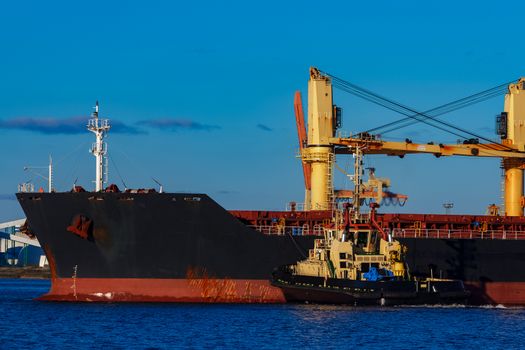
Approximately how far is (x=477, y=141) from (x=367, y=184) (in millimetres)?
6160

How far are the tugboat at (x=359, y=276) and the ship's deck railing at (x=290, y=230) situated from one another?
7.59ft

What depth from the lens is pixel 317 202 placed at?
50.4 m

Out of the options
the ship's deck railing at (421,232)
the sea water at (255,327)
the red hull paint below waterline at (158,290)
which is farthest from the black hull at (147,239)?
the ship's deck railing at (421,232)

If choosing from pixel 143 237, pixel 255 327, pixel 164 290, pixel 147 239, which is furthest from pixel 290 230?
pixel 255 327

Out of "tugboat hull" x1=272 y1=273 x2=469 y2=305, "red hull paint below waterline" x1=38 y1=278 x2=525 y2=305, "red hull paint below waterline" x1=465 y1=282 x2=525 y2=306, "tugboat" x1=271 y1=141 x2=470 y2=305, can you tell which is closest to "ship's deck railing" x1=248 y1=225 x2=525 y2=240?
"tugboat" x1=271 y1=141 x2=470 y2=305

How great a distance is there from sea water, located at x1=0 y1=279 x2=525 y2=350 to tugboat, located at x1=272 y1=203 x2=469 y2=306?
0.51 m

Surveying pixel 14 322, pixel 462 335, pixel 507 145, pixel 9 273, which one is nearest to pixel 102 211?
pixel 14 322

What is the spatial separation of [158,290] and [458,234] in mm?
13553

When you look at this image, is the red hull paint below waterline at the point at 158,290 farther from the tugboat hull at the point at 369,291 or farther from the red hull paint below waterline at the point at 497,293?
the red hull paint below waterline at the point at 497,293

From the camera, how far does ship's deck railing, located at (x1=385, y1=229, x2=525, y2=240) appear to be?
48.6 m

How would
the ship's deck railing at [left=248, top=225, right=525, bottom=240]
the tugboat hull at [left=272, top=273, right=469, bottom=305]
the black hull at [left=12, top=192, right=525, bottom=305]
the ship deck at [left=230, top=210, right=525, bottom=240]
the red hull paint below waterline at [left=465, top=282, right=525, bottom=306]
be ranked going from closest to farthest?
the tugboat hull at [left=272, top=273, right=469, bottom=305] < the black hull at [left=12, top=192, right=525, bottom=305] < the ship's deck railing at [left=248, top=225, right=525, bottom=240] < the red hull paint below waterline at [left=465, top=282, right=525, bottom=306] < the ship deck at [left=230, top=210, right=525, bottom=240]

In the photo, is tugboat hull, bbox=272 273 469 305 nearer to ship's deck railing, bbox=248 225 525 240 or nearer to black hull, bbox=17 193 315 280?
black hull, bbox=17 193 315 280

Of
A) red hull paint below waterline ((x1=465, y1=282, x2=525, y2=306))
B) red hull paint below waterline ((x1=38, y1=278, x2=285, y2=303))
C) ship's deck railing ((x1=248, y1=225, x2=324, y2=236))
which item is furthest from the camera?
red hull paint below waterline ((x1=465, y1=282, x2=525, y2=306))

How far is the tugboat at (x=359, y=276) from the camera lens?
42.5 metres
